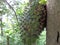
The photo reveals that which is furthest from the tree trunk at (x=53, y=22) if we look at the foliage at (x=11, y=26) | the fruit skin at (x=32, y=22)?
the foliage at (x=11, y=26)

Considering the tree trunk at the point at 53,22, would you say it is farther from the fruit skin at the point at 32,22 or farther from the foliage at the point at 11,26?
the foliage at the point at 11,26

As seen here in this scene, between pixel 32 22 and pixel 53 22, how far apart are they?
49 cm

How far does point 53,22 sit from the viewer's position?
7.56ft

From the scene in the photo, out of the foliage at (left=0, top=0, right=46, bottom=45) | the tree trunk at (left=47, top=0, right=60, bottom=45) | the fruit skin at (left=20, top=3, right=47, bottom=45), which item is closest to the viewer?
the tree trunk at (left=47, top=0, right=60, bottom=45)

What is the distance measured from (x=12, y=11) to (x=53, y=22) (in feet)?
4.12

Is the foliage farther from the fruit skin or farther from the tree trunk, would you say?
the tree trunk

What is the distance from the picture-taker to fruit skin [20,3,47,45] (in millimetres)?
2586

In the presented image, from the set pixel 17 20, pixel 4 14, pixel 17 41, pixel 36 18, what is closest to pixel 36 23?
pixel 36 18

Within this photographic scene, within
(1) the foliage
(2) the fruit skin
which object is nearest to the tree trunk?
(2) the fruit skin

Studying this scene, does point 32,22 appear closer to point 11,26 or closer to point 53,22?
point 53,22

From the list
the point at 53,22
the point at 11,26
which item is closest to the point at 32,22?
the point at 53,22

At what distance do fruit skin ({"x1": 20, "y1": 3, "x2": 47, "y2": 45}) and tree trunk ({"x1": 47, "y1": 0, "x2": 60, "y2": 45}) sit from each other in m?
0.19

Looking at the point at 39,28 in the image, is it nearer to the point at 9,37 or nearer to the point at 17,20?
the point at 17,20

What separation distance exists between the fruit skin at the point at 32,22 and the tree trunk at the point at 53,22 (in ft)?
0.62
